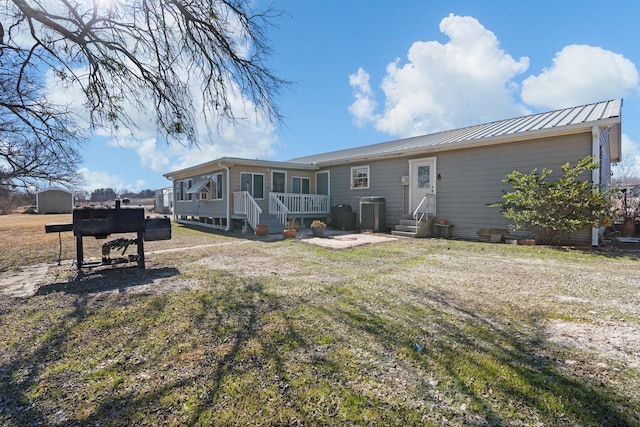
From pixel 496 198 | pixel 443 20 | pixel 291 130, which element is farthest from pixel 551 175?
pixel 291 130

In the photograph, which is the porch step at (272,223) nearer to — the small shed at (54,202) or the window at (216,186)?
the window at (216,186)

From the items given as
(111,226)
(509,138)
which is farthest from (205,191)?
(509,138)

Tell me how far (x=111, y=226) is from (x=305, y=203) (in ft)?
27.5

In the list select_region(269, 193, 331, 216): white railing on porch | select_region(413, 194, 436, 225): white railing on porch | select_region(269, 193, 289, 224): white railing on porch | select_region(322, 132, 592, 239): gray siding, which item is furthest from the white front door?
select_region(269, 193, 289, 224): white railing on porch

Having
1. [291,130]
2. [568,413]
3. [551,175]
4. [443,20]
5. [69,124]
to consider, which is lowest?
[568,413]

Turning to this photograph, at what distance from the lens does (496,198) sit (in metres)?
9.05

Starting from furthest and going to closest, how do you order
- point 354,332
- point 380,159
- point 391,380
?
1. point 380,159
2. point 354,332
3. point 391,380

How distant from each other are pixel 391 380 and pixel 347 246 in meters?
5.90

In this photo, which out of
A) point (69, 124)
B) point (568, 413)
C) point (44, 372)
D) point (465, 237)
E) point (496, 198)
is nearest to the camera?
point (568, 413)

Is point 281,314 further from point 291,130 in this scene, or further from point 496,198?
point 496,198

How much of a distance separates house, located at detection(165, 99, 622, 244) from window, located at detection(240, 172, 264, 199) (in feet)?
0.13

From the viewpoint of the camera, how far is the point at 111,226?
5039 millimetres

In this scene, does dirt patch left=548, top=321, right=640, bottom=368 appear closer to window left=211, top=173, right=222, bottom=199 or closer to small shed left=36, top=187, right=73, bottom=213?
window left=211, top=173, right=222, bottom=199

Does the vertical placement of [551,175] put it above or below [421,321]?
above
